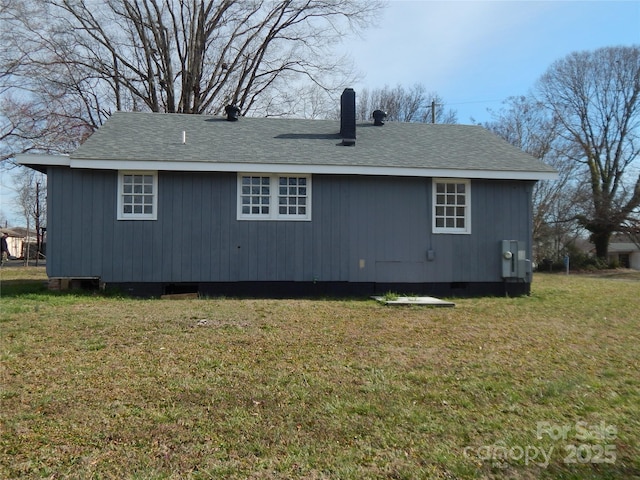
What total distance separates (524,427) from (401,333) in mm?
2731

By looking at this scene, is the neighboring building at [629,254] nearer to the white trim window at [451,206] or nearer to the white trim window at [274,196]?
the white trim window at [451,206]

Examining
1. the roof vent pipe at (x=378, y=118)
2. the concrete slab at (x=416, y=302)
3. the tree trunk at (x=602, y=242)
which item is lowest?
the concrete slab at (x=416, y=302)

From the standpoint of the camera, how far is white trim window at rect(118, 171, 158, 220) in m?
9.05

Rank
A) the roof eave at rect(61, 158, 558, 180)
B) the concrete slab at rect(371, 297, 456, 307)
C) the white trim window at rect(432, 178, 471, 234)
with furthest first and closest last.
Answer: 1. the white trim window at rect(432, 178, 471, 234)
2. the roof eave at rect(61, 158, 558, 180)
3. the concrete slab at rect(371, 297, 456, 307)

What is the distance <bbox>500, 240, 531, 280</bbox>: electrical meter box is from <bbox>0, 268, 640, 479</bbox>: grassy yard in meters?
3.34

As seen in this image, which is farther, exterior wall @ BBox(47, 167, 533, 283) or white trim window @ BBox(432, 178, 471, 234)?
white trim window @ BBox(432, 178, 471, 234)

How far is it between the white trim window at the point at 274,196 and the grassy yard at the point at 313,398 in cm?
352

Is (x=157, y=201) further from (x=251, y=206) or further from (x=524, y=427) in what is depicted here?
(x=524, y=427)

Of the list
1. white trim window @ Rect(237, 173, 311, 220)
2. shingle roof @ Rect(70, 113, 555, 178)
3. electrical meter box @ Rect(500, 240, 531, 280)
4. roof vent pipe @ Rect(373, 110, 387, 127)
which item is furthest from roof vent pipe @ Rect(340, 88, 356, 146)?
electrical meter box @ Rect(500, 240, 531, 280)

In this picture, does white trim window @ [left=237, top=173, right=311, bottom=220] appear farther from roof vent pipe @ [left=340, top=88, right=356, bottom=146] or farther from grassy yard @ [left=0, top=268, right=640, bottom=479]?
grassy yard @ [left=0, top=268, right=640, bottom=479]

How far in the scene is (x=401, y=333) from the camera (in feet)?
18.7

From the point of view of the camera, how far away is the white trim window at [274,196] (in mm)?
9359

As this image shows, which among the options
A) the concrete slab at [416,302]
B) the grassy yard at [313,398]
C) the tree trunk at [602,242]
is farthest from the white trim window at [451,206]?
the tree trunk at [602,242]

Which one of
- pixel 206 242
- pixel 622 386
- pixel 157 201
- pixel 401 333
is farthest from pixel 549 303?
pixel 157 201
